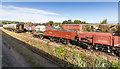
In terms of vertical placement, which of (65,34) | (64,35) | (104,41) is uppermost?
(65,34)

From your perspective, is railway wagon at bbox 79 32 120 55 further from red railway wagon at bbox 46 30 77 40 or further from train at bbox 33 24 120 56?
red railway wagon at bbox 46 30 77 40

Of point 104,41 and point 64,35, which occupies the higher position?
point 64,35

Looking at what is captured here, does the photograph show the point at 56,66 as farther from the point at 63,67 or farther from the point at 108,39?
the point at 108,39

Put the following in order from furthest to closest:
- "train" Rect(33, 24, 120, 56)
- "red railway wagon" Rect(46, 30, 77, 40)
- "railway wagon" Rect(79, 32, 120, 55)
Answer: "red railway wagon" Rect(46, 30, 77, 40) → "train" Rect(33, 24, 120, 56) → "railway wagon" Rect(79, 32, 120, 55)

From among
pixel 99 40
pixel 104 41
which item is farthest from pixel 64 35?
pixel 104 41

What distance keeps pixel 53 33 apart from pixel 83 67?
9002mm

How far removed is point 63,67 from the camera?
6332mm

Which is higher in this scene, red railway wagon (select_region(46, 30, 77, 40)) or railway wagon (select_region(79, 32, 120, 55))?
red railway wagon (select_region(46, 30, 77, 40))

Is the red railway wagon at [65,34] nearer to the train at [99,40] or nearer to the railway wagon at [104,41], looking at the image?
the train at [99,40]

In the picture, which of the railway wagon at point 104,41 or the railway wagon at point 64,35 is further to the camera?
the railway wagon at point 64,35

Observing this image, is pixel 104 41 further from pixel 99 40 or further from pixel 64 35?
pixel 64 35

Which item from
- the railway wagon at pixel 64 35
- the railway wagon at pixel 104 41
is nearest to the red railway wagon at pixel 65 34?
the railway wagon at pixel 64 35

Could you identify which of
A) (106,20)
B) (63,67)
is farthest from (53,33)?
(106,20)

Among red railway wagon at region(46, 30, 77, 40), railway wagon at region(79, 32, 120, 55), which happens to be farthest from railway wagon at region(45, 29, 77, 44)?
railway wagon at region(79, 32, 120, 55)
